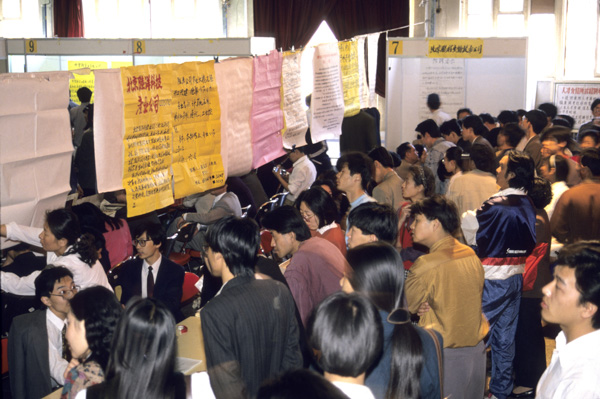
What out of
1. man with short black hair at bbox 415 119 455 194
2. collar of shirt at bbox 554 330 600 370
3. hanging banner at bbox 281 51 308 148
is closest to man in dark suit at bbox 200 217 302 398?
collar of shirt at bbox 554 330 600 370

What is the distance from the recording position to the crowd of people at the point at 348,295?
186cm

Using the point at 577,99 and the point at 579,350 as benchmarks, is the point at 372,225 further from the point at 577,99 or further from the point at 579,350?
the point at 577,99

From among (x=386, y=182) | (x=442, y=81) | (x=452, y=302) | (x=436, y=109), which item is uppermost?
(x=442, y=81)

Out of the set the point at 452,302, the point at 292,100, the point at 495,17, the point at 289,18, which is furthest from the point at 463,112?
the point at 452,302

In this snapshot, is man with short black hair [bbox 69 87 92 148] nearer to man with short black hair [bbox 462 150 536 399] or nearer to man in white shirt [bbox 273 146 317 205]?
man in white shirt [bbox 273 146 317 205]

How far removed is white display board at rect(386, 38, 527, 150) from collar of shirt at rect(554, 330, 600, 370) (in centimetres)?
712

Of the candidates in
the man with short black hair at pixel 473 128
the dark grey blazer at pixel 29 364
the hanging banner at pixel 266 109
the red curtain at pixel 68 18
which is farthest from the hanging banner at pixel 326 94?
the red curtain at pixel 68 18

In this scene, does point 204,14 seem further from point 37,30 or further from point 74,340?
point 74,340

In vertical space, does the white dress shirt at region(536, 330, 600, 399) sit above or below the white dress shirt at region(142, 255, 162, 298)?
above

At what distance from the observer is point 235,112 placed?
4.15m

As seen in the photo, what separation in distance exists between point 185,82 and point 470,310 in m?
1.81

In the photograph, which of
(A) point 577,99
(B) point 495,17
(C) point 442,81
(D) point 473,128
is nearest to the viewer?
(D) point 473,128

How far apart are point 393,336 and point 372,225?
1.12 meters

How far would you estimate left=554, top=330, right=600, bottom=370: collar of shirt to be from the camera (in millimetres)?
2055
